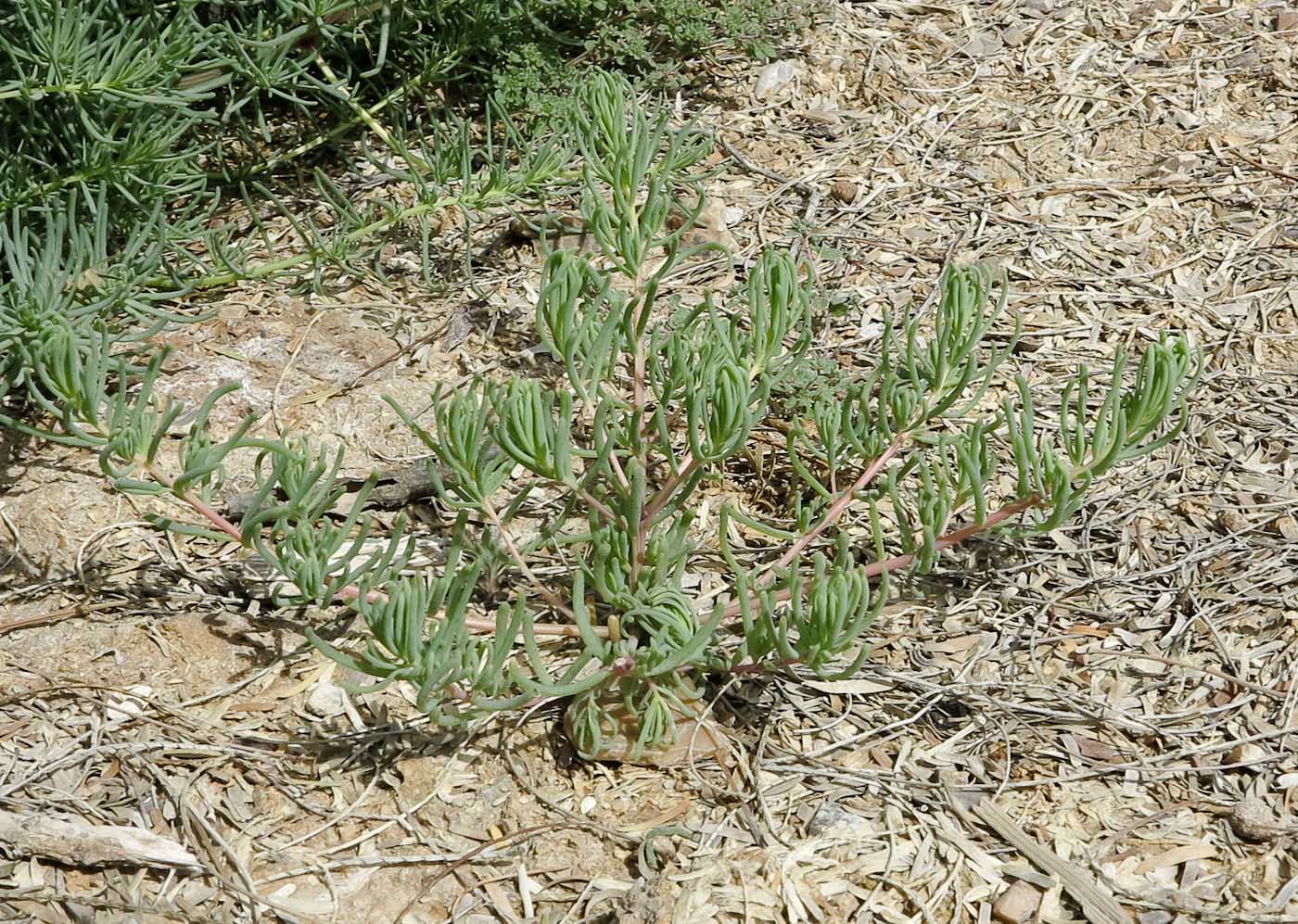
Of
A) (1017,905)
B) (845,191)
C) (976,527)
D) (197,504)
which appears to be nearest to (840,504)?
(976,527)

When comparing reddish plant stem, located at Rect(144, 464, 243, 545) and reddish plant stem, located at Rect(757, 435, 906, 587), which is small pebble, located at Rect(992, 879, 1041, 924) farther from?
reddish plant stem, located at Rect(144, 464, 243, 545)

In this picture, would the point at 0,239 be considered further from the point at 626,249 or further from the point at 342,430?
the point at 626,249

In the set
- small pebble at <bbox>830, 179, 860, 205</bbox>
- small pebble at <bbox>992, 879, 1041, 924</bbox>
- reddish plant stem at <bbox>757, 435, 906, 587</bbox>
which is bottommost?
small pebble at <bbox>992, 879, 1041, 924</bbox>

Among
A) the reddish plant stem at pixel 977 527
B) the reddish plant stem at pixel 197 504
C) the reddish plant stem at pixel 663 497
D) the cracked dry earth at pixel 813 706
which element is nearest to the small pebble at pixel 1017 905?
the cracked dry earth at pixel 813 706

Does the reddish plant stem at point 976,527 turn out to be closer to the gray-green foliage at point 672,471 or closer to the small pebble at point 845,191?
the gray-green foliage at point 672,471

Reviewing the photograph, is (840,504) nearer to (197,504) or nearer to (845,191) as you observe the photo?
(197,504)

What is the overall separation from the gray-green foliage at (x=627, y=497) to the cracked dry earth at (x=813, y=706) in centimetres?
13

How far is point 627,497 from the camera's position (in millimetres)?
2236

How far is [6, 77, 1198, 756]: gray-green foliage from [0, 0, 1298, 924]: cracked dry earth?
0.44ft

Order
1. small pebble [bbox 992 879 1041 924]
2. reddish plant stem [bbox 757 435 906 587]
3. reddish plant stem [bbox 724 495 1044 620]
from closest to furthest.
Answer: small pebble [bbox 992 879 1041 924] < reddish plant stem [bbox 724 495 1044 620] < reddish plant stem [bbox 757 435 906 587]

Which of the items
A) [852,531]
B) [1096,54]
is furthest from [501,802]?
[1096,54]

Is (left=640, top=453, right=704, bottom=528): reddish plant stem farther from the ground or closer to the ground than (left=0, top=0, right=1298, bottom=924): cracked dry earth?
farther from the ground

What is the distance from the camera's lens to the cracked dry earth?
7.16 ft

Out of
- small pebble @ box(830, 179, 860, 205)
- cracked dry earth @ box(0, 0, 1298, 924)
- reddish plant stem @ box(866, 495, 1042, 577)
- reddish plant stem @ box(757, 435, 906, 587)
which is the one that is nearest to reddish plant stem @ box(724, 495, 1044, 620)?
reddish plant stem @ box(866, 495, 1042, 577)
